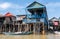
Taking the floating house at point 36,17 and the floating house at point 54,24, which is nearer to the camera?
the floating house at point 36,17

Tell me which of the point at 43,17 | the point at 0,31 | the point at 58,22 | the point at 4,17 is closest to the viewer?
the point at 43,17

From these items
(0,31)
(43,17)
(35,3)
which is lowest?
(0,31)

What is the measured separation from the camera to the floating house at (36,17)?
2981cm

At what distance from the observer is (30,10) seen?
31.2 meters

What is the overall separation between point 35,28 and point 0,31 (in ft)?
23.0

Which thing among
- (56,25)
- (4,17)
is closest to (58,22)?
(56,25)

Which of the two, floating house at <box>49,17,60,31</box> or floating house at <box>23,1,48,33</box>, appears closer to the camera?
floating house at <box>23,1,48,33</box>

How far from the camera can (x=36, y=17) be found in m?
30.4

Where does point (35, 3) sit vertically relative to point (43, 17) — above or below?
above

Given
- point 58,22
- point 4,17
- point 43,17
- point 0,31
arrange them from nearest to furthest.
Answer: point 43,17
point 0,31
point 4,17
point 58,22

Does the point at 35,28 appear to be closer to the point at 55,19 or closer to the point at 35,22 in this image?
the point at 35,22

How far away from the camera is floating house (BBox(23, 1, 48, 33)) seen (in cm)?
2981

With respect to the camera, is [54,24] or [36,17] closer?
[36,17]

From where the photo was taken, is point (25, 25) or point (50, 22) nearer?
point (25, 25)
